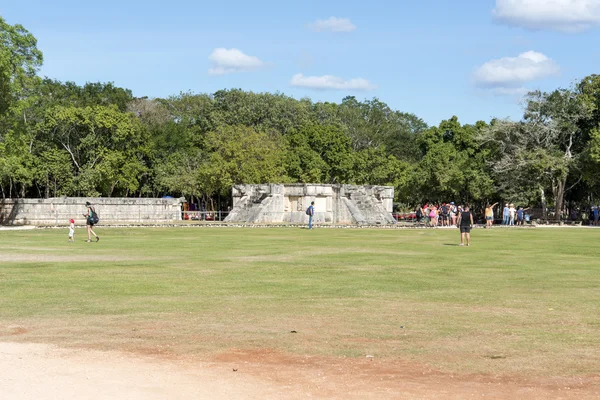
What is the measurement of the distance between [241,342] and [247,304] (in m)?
3.56

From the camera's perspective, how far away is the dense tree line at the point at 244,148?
64.5 meters

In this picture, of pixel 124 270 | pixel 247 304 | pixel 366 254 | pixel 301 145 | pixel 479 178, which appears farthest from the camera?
pixel 301 145

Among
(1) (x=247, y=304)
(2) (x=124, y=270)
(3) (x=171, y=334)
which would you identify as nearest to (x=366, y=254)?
(2) (x=124, y=270)

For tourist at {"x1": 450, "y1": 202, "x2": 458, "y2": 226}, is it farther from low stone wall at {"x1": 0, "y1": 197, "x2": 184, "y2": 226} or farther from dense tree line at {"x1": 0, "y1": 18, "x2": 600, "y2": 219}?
low stone wall at {"x1": 0, "y1": 197, "x2": 184, "y2": 226}

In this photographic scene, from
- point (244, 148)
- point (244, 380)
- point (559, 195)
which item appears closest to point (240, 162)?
point (244, 148)

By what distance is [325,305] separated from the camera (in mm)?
14617

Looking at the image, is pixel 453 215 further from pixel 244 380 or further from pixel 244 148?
pixel 244 380

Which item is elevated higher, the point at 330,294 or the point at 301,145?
the point at 301,145

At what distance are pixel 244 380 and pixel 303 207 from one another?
1999 inches

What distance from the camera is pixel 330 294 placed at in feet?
52.9

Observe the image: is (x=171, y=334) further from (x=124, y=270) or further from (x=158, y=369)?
(x=124, y=270)

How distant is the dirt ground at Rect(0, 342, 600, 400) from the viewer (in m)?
8.38

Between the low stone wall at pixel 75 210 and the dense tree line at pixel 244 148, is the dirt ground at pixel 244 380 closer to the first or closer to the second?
the dense tree line at pixel 244 148

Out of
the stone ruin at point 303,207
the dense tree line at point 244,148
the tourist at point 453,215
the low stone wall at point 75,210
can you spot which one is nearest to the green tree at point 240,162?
the dense tree line at point 244,148
